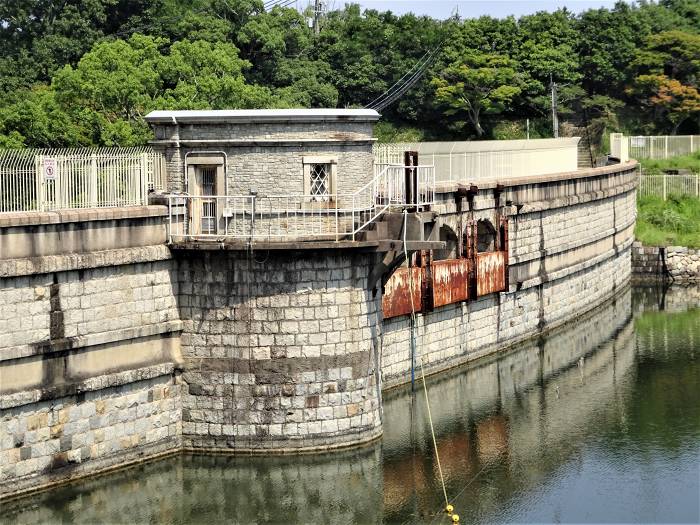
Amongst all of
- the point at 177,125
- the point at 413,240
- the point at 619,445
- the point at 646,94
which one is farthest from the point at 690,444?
the point at 646,94

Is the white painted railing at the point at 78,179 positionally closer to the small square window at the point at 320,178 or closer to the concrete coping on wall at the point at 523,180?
the small square window at the point at 320,178

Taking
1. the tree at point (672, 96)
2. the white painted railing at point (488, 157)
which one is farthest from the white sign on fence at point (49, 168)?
the tree at point (672, 96)

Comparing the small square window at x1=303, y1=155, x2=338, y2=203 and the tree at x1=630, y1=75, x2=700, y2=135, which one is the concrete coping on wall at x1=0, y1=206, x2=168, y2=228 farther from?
the tree at x1=630, y1=75, x2=700, y2=135

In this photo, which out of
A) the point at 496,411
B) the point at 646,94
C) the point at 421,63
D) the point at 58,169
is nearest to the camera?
the point at 58,169

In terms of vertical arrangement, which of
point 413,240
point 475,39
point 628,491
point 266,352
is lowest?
point 628,491

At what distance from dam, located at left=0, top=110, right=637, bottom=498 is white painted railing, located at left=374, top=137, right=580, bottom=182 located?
661 centimetres

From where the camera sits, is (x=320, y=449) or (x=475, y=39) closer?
(x=320, y=449)

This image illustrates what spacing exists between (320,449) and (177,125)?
8547 mm

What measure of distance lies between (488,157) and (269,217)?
19.3m

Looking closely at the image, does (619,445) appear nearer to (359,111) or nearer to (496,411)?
(496,411)

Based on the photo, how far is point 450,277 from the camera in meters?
43.1

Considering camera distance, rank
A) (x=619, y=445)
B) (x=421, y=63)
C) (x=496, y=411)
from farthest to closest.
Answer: (x=421, y=63), (x=496, y=411), (x=619, y=445)

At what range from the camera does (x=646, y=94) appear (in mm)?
96000

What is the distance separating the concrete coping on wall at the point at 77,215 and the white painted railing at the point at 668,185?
50440 millimetres
